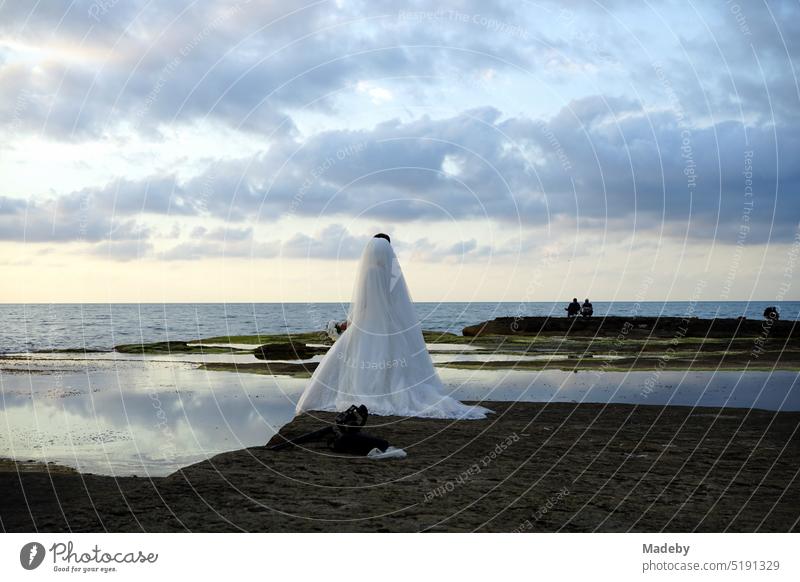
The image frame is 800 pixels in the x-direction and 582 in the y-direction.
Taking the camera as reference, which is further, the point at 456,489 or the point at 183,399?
the point at 183,399

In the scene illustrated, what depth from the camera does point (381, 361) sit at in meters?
15.6

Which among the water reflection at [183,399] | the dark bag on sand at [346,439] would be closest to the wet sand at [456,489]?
the dark bag on sand at [346,439]

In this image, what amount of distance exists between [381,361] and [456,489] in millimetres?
6526

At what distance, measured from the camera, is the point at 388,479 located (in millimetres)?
9781

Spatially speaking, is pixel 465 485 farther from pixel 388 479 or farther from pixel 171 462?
pixel 171 462

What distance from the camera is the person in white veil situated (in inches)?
603

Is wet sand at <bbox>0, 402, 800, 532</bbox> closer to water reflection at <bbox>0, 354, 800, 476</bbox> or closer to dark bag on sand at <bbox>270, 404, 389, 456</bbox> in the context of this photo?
dark bag on sand at <bbox>270, 404, 389, 456</bbox>

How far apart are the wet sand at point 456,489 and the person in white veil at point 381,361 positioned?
170 cm

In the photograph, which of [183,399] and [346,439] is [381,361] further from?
[183,399]

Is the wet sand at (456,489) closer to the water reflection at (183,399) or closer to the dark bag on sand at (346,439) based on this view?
the dark bag on sand at (346,439)

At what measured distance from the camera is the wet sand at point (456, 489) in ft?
25.6
